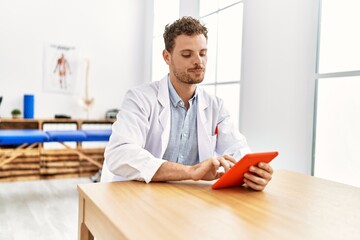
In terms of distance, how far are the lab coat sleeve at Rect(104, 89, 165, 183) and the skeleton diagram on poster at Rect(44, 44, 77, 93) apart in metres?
3.28

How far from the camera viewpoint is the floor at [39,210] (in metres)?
2.51

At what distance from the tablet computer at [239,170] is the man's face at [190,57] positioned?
1.69ft

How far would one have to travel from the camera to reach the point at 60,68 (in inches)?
178

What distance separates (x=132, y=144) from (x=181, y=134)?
346 mm

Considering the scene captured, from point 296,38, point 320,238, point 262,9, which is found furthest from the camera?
point 262,9

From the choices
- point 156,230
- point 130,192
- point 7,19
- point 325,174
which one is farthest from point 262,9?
point 7,19

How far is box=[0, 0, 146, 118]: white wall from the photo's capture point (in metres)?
4.27

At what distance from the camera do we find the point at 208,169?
1195 millimetres

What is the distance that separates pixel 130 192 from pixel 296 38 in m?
1.72

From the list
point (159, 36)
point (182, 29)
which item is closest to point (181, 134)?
point (182, 29)

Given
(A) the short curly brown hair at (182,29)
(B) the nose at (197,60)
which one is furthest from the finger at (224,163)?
(A) the short curly brown hair at (182,29)

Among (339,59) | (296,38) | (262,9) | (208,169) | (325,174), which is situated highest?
(262,9)

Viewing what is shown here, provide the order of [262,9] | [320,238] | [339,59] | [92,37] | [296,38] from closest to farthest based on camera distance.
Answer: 1. [320,238]
2. [339,59]
3. [296,38]
4. [262,9]
5. [92,37]

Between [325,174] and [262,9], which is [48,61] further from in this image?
[325,174]
